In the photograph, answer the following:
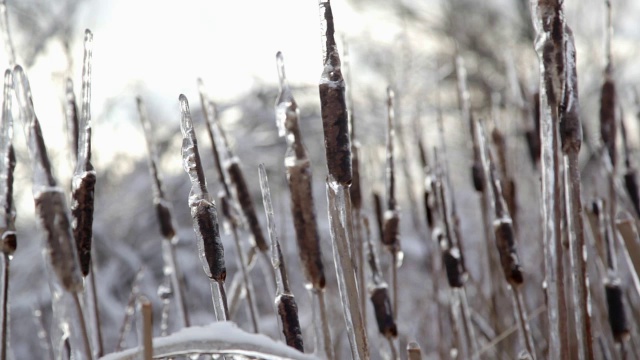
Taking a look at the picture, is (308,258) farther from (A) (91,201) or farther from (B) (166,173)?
(B) (166,173)

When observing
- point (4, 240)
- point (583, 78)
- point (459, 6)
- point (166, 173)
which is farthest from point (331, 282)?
point (459, 6)

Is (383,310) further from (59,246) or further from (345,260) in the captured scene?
(59,246)

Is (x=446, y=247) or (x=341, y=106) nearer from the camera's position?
(x=341, y=106)

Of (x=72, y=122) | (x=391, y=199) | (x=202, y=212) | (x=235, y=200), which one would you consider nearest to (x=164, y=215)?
(x=235, y=200)

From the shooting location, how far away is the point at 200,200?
0.51 m

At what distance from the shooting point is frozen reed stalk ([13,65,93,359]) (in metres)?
0.40

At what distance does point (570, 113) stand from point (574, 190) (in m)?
0.06

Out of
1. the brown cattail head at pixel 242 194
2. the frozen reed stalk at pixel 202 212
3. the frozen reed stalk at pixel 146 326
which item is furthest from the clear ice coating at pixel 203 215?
the brown cattail head at pixel 242 194

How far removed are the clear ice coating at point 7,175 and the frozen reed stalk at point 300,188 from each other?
9.2 inches

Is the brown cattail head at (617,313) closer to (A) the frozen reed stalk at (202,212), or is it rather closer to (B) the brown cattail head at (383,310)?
(B) the brown cattail head at (383,310)

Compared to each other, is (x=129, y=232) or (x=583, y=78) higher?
(x=583, y=78)

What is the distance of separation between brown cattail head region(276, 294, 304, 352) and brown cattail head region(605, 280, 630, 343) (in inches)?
14.3

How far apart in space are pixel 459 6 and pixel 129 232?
5.14m

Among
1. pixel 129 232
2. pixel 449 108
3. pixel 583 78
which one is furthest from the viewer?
pixel 449 108
